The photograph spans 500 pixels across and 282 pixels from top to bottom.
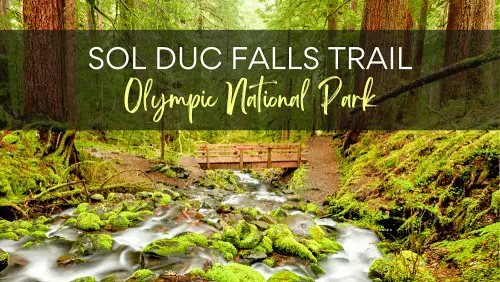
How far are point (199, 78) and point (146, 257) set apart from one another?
37.4 ft

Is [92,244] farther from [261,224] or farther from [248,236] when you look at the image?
[261,224]

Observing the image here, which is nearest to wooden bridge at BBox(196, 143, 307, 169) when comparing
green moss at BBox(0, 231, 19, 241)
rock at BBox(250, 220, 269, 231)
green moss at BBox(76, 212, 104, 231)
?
rock at BBox(250, 220, 269, 231)

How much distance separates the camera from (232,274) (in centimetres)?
355

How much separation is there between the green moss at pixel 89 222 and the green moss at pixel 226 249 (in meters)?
1.97

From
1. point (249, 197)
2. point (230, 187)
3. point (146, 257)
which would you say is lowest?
point (230, 187)

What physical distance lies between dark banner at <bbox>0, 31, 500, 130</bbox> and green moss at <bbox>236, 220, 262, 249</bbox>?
3.23m

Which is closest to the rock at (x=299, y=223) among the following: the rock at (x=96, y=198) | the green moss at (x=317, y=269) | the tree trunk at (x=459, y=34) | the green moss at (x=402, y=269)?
the green moss at (x=317, y=269)

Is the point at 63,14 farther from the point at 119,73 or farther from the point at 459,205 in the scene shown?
the point at 459,205

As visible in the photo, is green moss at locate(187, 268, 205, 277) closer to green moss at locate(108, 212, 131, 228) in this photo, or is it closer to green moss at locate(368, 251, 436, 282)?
green moss at locate(108, 212, 131, 228)

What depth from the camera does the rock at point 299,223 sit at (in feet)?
18.0

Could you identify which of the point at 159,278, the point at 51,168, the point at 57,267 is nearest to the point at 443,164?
the point at 159,278

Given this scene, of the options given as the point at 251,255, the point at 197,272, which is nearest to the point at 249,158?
the point at 251,255

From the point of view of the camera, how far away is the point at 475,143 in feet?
15.4

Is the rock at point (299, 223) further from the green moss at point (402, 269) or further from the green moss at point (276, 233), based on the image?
the green moss at point (402, 269)
